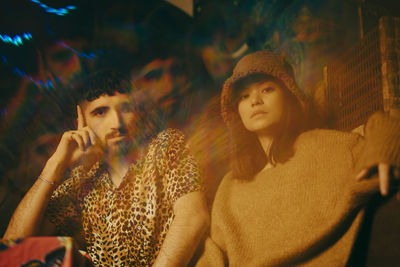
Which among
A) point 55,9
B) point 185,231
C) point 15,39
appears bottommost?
point 185,231

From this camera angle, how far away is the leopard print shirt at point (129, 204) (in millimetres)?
1700

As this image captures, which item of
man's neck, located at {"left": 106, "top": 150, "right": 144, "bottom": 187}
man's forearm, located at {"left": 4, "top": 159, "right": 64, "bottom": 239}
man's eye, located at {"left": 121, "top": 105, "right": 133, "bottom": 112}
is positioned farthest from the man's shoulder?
man's forearm, located at {"left": 4, "top": 159, "right": 64, "bottom": 239}

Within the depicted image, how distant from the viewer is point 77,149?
1906mm

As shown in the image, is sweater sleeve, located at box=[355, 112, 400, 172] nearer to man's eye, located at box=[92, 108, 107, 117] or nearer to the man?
the man

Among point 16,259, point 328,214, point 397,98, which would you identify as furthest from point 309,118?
point 16,259

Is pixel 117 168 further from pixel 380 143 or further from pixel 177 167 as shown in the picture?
pixel 380 143

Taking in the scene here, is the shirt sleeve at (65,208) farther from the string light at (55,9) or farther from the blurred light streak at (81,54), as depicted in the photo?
the string light at (55,9)

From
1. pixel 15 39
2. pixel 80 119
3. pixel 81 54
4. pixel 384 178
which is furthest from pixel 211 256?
pixel 15 39

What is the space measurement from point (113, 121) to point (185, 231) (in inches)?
28.0

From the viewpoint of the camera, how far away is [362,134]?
1.44 metres

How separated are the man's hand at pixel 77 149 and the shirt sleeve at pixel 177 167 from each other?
38 centimetres

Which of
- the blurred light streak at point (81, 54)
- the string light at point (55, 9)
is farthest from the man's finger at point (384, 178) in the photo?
the string light at point (55, 9)

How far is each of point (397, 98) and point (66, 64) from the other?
179 centimetres

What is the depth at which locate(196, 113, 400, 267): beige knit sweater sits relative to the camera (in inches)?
51.4
